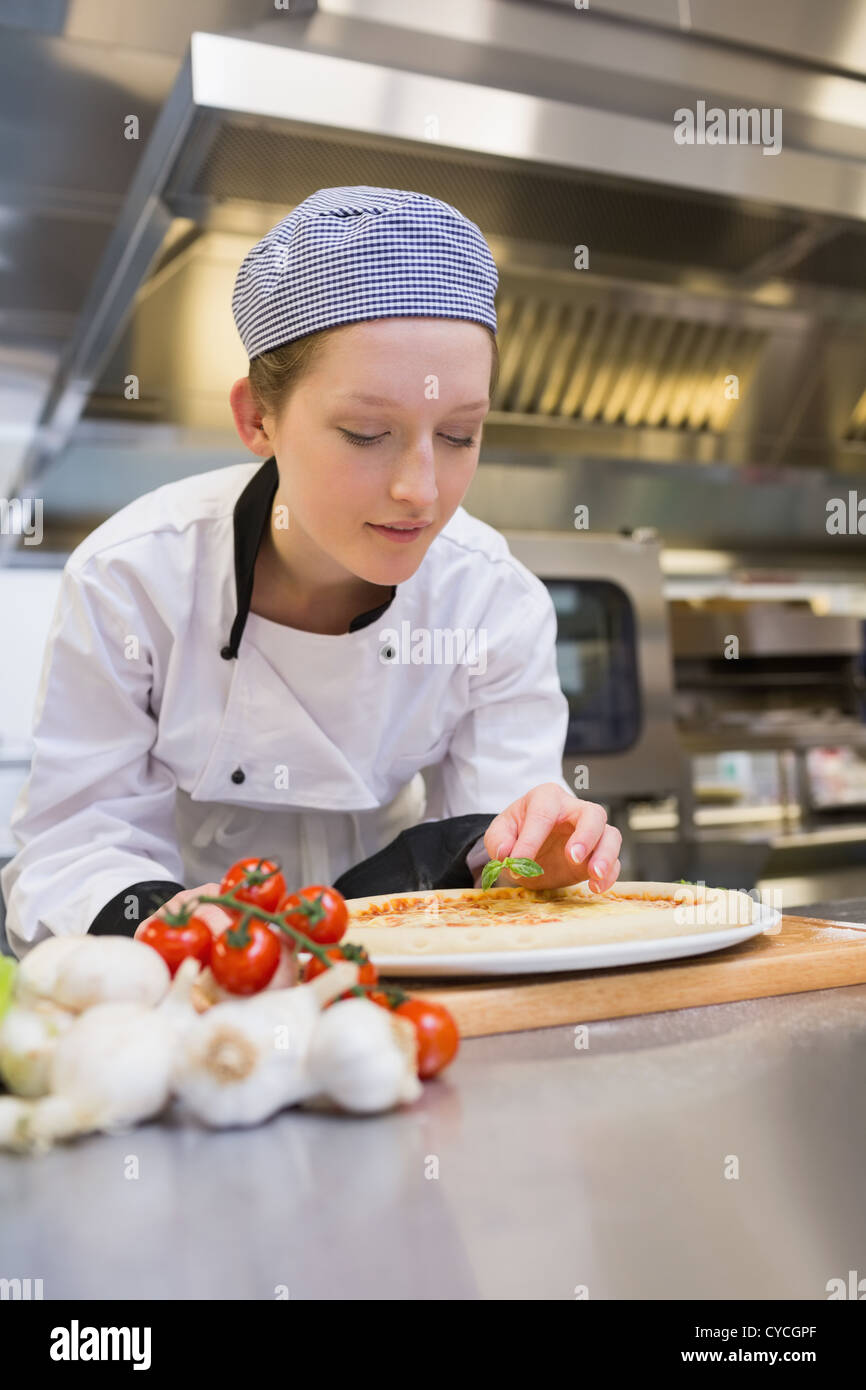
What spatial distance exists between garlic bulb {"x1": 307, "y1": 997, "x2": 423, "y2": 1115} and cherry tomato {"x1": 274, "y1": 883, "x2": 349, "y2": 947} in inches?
4.3

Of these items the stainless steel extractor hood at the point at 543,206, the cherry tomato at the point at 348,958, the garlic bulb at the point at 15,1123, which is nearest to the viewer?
the garlic bulb at the point at 15,1123

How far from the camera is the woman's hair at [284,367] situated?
38.6 inches

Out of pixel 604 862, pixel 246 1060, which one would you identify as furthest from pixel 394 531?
pixel 246 1060

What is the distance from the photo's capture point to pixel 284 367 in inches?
40.2

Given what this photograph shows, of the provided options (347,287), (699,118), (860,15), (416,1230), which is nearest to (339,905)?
(416,1230)

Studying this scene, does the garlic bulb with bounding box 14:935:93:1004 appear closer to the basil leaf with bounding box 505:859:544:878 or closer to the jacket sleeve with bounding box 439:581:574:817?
the basil leaf with bounding box 505:859:544:878

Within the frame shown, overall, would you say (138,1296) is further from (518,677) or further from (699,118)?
(699,118)

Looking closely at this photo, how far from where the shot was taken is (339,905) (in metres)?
0.74

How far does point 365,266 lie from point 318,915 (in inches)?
20.9

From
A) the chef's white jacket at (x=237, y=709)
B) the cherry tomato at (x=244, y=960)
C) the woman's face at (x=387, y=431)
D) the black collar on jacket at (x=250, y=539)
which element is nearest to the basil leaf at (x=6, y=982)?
the cherry tomato at (x=244, y=960)

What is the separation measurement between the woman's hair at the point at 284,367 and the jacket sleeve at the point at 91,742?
0.76 feet

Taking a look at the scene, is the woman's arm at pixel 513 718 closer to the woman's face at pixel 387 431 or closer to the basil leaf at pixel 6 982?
the woman's face at pixel 387 431

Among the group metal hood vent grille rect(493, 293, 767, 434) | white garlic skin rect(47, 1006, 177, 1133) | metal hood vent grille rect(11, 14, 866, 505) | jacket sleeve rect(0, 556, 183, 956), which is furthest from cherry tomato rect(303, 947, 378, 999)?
metal hood vent grille rect(493, 293, 767, 434)
